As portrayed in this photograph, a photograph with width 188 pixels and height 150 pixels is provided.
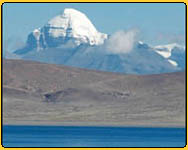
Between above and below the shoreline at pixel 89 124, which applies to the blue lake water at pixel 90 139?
below

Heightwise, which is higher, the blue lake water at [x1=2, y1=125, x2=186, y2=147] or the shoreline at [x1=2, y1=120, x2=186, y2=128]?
the shoreline at [x1=2, y1=120, x2=186, y2=128]

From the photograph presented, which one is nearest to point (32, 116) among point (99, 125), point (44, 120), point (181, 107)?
point (44, 120)

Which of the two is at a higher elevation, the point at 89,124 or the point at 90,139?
the point at 89,124

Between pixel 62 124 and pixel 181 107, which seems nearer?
pixel 62 124

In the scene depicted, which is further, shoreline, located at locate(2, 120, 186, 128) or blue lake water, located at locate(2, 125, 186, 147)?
shoreline, located at locate(2, 120, 186, 128)

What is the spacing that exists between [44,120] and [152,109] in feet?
96.5

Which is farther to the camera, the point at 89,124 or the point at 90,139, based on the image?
the point at 89,124

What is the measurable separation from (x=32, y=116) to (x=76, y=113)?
1056 cm

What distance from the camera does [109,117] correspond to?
18338 cm

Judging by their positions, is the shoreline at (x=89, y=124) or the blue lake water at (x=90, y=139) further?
the shoreline at (x=89, y=124)

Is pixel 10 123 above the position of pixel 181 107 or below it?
below

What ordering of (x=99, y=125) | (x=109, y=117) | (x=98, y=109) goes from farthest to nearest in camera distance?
(x=98, y=109)
(x=109, y=117)
(x=99, y=125)

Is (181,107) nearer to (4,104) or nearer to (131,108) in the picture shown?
(131,108)

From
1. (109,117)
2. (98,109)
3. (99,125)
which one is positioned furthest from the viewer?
(98,109)
